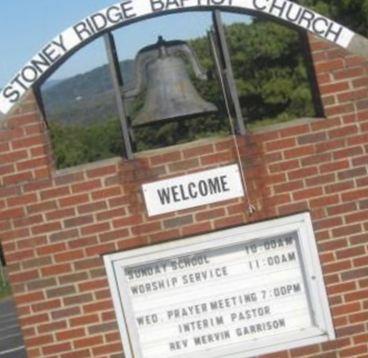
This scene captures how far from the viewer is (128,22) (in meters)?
5.66

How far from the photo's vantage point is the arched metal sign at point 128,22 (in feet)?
18.4

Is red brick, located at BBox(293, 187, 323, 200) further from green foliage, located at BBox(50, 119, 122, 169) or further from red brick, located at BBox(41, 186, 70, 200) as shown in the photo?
green foliage, located at BBox(50, 119, 122, 169)

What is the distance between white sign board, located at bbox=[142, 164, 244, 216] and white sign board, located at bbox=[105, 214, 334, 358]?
320mm

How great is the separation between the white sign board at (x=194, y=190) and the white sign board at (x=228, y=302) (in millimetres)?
320

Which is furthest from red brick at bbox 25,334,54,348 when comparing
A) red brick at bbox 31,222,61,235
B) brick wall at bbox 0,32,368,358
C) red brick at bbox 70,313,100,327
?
red brick at bbox 31,222,61,235

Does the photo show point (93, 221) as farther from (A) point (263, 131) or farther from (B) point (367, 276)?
(B) point (367, 276)

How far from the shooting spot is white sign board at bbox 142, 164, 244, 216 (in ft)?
18.4

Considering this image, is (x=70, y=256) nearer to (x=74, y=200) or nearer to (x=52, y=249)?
(x=52, y=249)

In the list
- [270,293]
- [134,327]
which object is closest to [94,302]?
[134,327]

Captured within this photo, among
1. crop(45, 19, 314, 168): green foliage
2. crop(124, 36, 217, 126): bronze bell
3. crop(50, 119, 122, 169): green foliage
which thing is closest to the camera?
crop(124, 36, 217, 126): bronze bell

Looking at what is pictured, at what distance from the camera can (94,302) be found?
5.62 metres

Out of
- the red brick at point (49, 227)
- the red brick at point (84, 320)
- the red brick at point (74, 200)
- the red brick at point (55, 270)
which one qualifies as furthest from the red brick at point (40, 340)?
the red brick at point (74, 200)

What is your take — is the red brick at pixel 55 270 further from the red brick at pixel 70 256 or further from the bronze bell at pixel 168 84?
the bronze bell at pixel 168 84

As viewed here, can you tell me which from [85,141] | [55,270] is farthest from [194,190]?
[85,141]
